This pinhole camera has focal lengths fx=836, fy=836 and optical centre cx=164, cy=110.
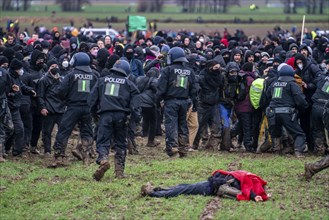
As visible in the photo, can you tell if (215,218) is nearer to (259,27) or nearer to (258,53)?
(258,53)

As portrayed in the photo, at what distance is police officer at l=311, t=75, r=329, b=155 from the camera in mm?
18253

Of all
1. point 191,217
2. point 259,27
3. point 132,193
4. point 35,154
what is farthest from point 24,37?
point 259,27

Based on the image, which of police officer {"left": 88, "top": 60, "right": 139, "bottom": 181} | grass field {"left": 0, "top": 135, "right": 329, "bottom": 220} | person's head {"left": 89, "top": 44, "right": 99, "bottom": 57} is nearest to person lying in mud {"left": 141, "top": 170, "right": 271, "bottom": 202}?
grass field {"left": 0, "top": 135, "right": 329, "bottom": 220}

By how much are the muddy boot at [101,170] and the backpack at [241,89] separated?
5.07 m

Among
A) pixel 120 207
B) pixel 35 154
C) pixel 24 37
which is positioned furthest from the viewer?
pixel 24 37

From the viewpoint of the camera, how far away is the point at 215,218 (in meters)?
12.4

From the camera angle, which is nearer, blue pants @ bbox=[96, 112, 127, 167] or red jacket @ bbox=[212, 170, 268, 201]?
red jacket @ bbox=[212, 170, 268, 201]

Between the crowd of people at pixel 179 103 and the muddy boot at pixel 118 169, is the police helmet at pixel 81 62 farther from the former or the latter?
the muddy boot at pixel 118 169

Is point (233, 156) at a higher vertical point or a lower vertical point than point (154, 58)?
lower

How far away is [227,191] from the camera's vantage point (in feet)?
44.9

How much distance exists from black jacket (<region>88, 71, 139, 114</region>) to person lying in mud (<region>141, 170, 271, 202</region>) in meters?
2.13

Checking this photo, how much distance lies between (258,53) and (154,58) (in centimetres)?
330

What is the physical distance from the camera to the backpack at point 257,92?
19094 millimetres

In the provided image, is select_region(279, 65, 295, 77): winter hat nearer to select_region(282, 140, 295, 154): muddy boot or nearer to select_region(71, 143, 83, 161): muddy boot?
select_region(282, 140, 295, 154): muddy boot
